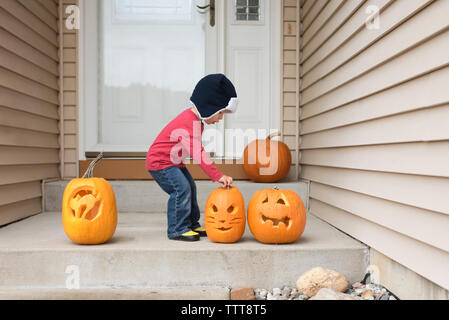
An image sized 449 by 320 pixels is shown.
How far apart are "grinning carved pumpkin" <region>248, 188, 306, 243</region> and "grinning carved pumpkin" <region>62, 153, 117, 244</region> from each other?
837mm

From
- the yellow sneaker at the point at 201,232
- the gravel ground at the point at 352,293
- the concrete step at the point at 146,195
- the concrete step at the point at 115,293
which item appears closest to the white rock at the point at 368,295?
the gravel ground at the point at 352,293

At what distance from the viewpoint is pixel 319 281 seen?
2014 millimetres

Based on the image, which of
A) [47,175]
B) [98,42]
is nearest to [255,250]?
[47,175]

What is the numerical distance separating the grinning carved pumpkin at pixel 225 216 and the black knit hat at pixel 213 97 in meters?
0.51

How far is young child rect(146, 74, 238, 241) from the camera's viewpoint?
2.39 m

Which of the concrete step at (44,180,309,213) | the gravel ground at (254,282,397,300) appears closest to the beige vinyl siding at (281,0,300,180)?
the concrete step at (44,180,309,213)

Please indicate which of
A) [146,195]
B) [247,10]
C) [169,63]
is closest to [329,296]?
[146,195]

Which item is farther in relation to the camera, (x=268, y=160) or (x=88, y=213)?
(x=268, y=160)

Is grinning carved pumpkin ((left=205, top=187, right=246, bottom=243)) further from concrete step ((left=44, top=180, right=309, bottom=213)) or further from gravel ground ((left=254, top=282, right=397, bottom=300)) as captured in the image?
concrete step ((left=44, top=180, right=309, bottom=213))

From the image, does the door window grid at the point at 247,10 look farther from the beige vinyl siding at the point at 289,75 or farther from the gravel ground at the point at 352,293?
the gravel ground at the point at 352,293

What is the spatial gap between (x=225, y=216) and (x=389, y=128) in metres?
0.99

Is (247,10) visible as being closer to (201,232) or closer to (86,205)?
(201,232)

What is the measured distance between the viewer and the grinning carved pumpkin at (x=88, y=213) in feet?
7.23

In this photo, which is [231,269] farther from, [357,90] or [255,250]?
[357,90]
